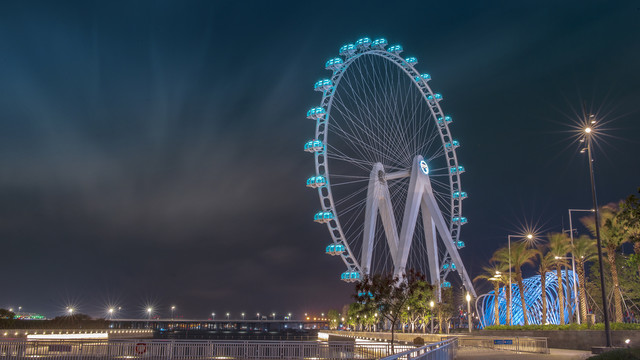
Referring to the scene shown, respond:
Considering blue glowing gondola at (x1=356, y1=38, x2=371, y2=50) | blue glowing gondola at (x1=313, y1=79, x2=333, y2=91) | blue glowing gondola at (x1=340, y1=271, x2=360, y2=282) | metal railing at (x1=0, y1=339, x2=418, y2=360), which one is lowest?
metal railing at (x1=0, y1=339, x2=418, y2=360)

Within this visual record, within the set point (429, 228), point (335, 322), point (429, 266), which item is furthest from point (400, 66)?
point (335, 322)

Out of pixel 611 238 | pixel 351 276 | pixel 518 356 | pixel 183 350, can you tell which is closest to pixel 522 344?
pixel 518 356

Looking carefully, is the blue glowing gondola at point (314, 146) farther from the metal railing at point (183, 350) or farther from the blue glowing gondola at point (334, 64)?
the metal railing at point (183, 350)

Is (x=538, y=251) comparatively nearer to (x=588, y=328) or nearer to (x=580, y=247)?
(x=580, y=247)

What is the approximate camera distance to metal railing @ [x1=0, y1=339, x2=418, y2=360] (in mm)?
25109

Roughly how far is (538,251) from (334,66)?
2471 cm

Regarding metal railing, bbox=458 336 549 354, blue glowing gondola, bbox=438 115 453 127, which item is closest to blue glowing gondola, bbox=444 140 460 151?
blue glowing gondola, bbox=438 115 453 127

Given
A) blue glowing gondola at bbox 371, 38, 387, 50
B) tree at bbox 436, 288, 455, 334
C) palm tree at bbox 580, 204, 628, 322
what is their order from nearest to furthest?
palm tree at bbox 580, 204, 628, 322 → blue glowing gondola at bbox 371, 38, 387, 50 → tree at bbox 436, 288, 455, 334

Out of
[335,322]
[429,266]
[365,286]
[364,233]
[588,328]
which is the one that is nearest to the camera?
A: [365,286]

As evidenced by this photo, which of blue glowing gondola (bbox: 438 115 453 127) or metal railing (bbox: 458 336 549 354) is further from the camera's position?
blue glowing gondola (bbox: 438 115 453 127)

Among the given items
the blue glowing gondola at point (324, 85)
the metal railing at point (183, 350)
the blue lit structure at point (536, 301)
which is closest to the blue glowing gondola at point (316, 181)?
the blue glowing gondola at point (324, 85)

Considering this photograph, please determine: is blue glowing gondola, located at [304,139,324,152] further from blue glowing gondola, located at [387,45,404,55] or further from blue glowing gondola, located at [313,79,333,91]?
blue glowing gondola, located at [387,45,404,55]

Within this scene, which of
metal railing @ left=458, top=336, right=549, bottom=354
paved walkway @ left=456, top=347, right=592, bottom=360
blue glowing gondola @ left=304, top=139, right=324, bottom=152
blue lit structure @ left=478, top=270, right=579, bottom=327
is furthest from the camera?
blue lit structure @ left=478, top=270, right=579, bottom=327

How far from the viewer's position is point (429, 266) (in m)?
61.5
